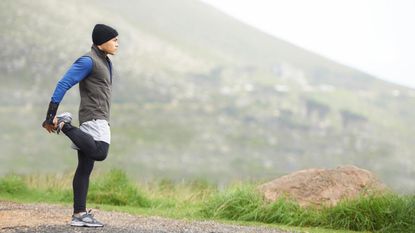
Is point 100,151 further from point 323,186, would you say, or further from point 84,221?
point 323,186

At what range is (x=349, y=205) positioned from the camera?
32.8 feet

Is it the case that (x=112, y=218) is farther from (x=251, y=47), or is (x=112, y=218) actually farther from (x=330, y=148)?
(x=251, y=47)

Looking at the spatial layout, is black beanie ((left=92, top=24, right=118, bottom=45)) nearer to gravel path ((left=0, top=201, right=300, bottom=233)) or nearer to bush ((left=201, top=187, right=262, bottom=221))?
gravel path ((left=0, top=201, right=300, bottom=233))

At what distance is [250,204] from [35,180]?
6324 mm

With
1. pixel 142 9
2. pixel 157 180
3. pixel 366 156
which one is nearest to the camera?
pixel 157 180

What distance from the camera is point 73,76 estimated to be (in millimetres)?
7430

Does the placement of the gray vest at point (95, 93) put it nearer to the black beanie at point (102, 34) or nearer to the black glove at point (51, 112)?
the black beanie at point (102, 34)

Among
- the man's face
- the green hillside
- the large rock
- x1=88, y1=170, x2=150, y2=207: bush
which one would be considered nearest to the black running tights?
the man's face

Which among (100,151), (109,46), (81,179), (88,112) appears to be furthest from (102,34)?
(81,179)

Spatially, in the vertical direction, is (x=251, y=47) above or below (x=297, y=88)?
above

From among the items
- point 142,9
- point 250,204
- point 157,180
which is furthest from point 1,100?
point 250,204

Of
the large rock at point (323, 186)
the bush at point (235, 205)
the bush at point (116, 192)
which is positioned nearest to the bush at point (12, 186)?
the bush at point (116, 192)

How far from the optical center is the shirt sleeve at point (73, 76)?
24.2ft

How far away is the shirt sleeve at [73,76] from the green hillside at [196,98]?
8554 cm
